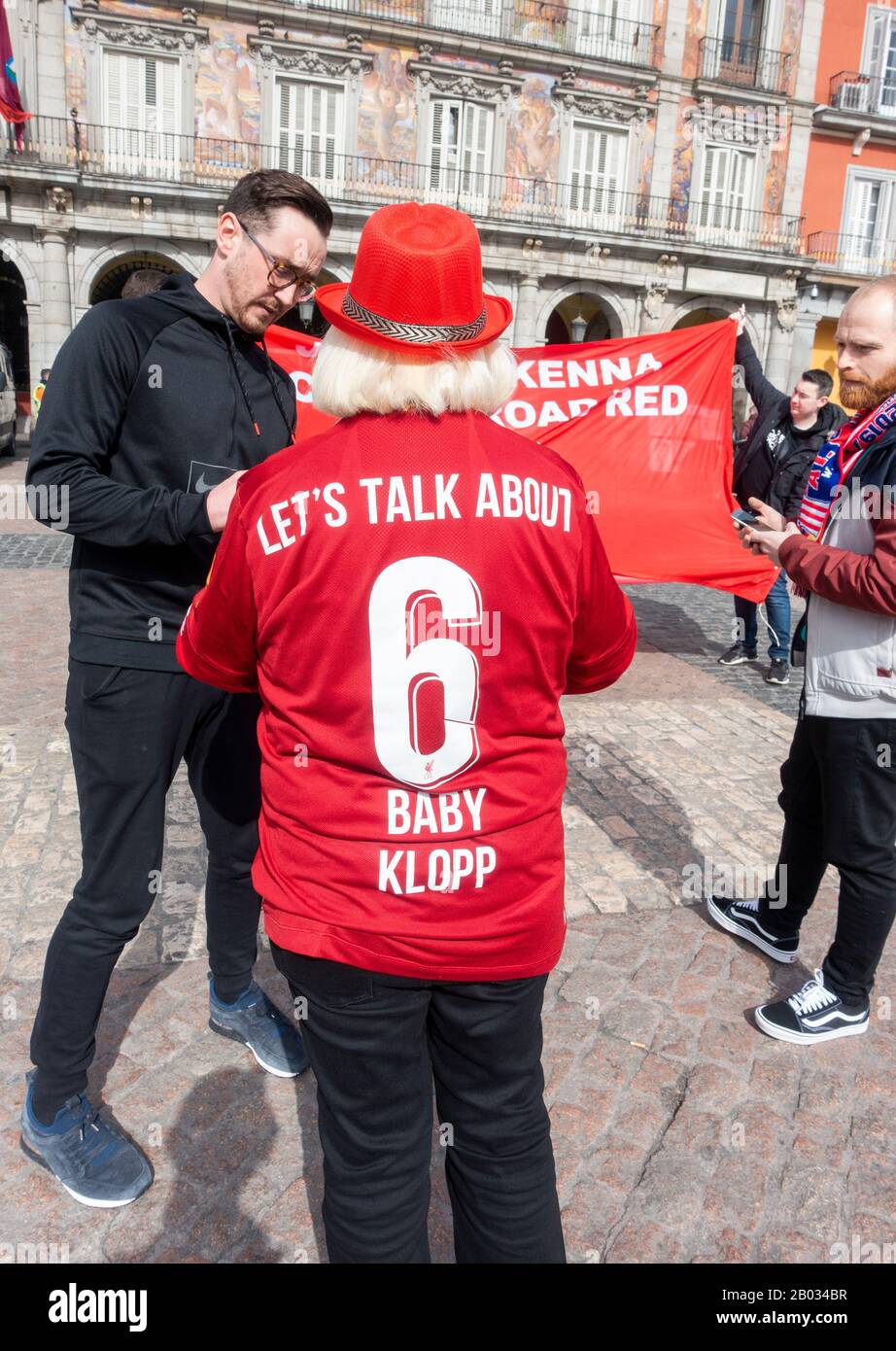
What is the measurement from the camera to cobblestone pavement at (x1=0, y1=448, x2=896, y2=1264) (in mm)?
2291

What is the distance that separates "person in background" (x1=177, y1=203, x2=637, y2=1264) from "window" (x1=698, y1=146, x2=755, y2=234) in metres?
27.1

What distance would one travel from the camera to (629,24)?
23859 mm

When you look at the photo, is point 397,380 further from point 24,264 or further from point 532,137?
point 532,137

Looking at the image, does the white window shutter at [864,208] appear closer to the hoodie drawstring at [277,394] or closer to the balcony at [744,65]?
the balcony at [744,65]

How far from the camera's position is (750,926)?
11.8ft

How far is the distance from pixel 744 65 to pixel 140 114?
15.3 m

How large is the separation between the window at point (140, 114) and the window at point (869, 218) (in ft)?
58.7

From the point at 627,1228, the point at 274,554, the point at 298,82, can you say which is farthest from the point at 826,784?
the point at 298,82

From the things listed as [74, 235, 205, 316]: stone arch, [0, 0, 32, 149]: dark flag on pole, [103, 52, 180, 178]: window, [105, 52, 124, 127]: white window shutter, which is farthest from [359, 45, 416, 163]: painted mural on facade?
[0, 0, 32, 149]: dark flag on pole

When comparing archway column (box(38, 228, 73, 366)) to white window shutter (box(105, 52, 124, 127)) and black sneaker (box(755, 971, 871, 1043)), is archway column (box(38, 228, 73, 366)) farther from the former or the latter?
black sneaker (box(755, 971, 871, 1043))

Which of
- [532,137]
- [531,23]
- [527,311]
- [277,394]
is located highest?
[531,23]

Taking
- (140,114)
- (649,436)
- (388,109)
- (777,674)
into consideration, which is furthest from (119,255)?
(777,674)

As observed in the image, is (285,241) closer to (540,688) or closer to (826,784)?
(540,688)

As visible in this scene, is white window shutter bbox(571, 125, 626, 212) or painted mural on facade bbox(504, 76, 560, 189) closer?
painted mural on facade bbox(504, 76, 560, 189)
